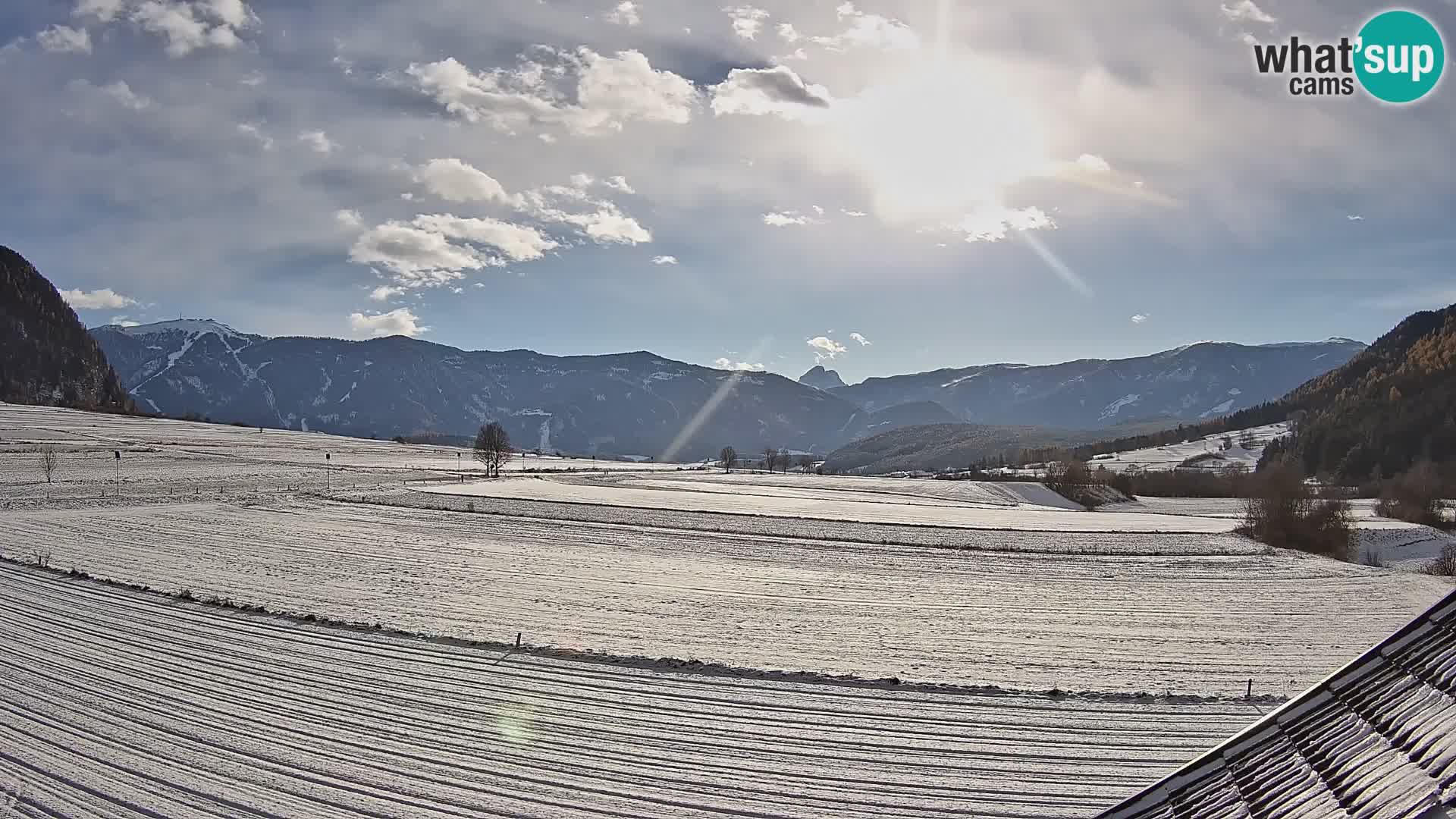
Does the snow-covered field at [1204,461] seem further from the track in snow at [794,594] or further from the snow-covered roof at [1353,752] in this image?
the snow-covered roof at [1353,752]

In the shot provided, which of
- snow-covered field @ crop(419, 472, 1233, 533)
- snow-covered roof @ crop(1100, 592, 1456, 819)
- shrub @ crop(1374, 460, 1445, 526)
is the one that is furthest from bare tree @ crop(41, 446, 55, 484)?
shrub @ crop(1374, 460, 1445, 526)

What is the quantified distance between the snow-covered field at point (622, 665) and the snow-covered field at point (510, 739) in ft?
0.21

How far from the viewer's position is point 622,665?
55.3 ft

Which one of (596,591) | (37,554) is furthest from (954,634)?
(37,554)

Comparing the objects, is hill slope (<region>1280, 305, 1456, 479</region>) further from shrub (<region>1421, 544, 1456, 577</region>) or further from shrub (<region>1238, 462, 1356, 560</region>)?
shrub (<region>1238, 462, 1356, 560</region>)

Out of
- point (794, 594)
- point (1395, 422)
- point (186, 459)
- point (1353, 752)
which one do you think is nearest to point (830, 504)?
point (794, 594)

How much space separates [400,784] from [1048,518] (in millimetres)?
65344

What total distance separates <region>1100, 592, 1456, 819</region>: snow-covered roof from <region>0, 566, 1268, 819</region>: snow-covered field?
20.9 feet

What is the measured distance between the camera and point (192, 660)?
1628 centimetres

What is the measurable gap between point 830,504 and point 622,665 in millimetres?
56383

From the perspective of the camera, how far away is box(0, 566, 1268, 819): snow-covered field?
10.5 meters

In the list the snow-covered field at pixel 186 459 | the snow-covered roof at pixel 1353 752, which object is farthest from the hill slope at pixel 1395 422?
the snow-covered roof at pixel 1353 752

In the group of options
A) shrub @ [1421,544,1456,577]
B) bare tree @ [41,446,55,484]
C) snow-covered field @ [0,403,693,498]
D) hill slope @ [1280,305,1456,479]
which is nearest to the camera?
→ shrub @ [1421,544,1456,577]

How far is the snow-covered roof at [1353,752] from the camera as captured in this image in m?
3.63
